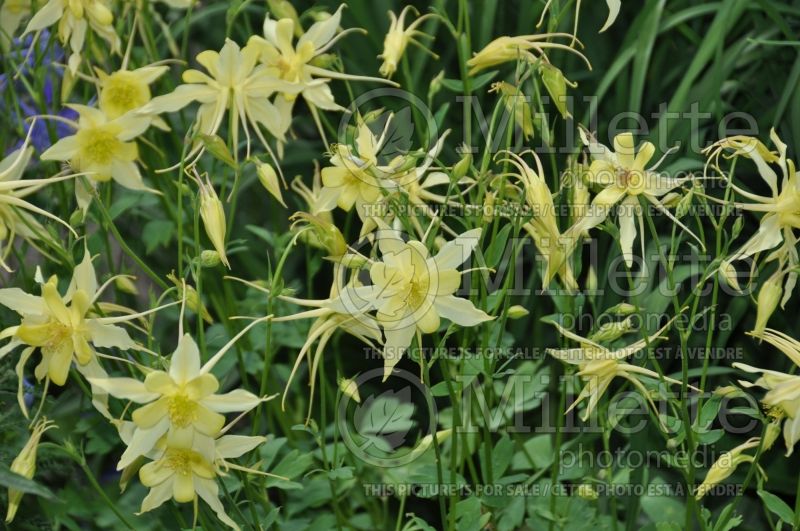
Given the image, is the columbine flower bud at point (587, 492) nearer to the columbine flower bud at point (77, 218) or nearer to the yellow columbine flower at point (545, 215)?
the yellow columbine flower at point (545, 215)

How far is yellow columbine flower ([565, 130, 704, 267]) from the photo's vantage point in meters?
1.14

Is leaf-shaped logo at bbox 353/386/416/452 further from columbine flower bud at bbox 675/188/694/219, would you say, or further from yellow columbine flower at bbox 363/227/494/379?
columbine flower bud at bbox 675/188/694/219

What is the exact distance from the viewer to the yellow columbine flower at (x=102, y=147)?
4.37 ft

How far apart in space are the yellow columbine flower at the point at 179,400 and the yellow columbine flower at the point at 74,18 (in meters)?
0.52

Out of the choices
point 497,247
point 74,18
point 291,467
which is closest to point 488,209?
point 497,247

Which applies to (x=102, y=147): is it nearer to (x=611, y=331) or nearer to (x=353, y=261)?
(x=353, y=261)

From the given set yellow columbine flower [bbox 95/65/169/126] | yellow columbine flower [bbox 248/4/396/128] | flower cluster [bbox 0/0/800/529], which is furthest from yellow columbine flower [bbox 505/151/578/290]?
yellow columbine flower [bbox 95/65/169/126]

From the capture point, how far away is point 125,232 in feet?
6.82

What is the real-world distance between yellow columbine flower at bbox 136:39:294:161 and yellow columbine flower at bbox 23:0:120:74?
7.2 inches

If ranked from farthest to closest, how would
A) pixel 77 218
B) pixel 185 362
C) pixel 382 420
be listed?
pixel 382 420 → pixel 77 218 → pixel 185 362

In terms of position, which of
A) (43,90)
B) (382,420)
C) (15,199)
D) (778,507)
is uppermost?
(15,199)

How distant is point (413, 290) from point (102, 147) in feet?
1.66

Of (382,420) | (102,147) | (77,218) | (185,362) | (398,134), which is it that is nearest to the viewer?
(185,362)

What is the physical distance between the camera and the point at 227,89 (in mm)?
1284
